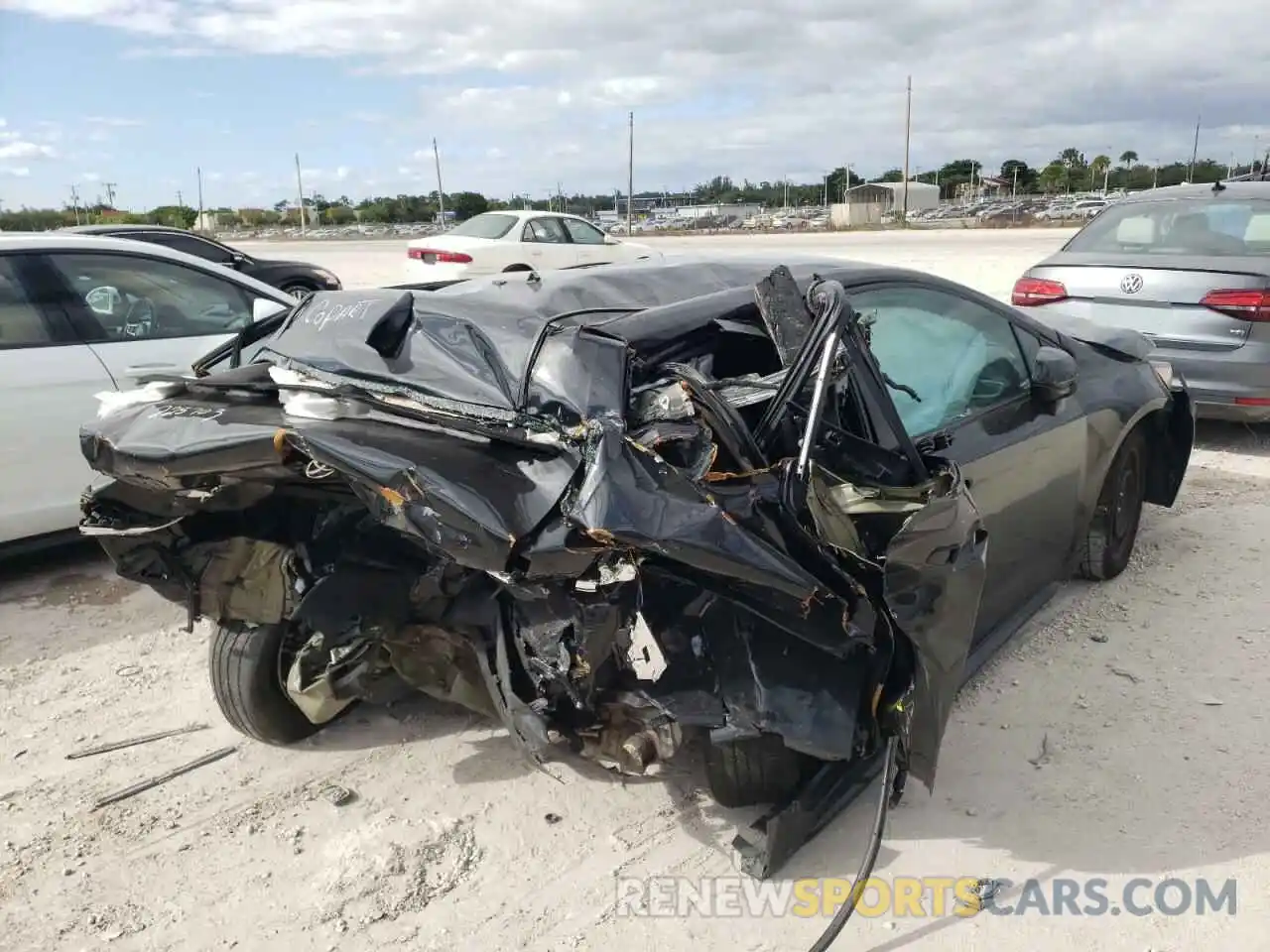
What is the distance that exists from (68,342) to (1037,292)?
237 inches

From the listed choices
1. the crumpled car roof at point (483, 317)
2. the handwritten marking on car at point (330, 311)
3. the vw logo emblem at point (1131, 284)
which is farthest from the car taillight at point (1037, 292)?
the handwritten marking on car at point (330, 311)

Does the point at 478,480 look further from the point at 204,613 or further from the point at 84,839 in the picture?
the point at 84,839

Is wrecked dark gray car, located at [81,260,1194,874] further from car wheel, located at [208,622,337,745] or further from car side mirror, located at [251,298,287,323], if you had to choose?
car side mirror, located at [251,298,287,323]

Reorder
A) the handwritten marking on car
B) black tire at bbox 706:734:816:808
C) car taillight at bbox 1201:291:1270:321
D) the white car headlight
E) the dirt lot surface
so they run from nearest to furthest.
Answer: the dirt lot surface, black tire at bbox 706:734:816:808, the handwritten marking on car, the white car headlight, car taillight at bbox 1201:291:1270:321

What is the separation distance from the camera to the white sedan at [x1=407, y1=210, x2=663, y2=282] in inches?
559

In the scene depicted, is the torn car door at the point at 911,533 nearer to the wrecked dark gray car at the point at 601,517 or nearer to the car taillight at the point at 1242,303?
the wrecked dark gray car at the point at 601,517

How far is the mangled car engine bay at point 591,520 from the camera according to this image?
7.31ft

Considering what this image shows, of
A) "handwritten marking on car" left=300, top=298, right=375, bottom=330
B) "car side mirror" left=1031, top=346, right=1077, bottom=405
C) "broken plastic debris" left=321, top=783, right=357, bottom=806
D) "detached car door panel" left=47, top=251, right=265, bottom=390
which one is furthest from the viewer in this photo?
"detached car door panel" left=47, top=251, right=265, bottom=390

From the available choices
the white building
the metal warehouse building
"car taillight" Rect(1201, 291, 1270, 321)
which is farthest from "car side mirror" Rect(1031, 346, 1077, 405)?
the white building

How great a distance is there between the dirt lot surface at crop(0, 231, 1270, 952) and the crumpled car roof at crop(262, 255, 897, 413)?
1.29 m

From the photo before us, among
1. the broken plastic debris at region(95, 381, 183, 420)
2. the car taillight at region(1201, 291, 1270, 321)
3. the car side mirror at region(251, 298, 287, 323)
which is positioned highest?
the car side mirror at region(251, 298, 287, 323)

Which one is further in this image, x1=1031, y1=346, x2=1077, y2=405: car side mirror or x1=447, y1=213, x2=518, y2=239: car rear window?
x1=447, y1=213, x2=518, y2=239: car rear window

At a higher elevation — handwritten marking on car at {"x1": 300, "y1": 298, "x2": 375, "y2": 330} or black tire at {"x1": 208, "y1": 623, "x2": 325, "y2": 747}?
handwritten marking on car at {"x1": 300, "y1": 298, "x2": 375, "y2": 330}

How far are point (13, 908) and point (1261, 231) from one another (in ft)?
24.8
